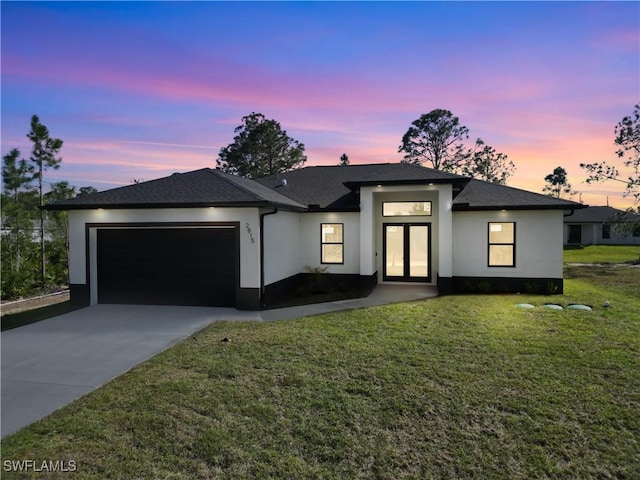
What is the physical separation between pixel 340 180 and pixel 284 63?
5388 mm

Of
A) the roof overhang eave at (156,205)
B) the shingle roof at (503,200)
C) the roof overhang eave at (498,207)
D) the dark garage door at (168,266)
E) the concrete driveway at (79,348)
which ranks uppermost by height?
the shingle roof at (503,200)

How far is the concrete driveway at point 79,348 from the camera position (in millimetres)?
4852

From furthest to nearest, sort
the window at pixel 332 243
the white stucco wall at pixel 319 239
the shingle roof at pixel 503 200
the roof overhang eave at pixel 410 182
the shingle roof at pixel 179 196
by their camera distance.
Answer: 1. the window at pixel 332 243
2. the white stucco wall at pixel 319 239
3. the shingle roof at pixel 503 200
4. the roof overhang eave at pixel 410 182
5. the shingle roof at pixel 179 196

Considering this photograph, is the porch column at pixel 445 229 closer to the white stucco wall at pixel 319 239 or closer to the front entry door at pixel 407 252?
the front entry door at pixel 407 252

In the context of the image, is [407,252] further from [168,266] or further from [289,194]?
[168,266]

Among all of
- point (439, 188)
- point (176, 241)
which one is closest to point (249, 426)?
point (176, 241)

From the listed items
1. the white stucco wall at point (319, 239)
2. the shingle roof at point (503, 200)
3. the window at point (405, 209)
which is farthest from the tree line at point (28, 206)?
the shingle roof at point (503, 200)

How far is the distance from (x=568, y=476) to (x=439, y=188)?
9.86 meters

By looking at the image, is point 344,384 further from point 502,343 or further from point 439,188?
point 439,188

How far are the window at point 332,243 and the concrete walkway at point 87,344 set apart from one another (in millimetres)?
2504

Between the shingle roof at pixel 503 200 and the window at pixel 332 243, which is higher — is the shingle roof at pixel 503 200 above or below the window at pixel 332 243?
above

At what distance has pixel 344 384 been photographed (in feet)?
16.7

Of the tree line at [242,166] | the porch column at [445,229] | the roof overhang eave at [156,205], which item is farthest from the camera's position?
the tree line at [242,166]

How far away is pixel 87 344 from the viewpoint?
23.4 feet
